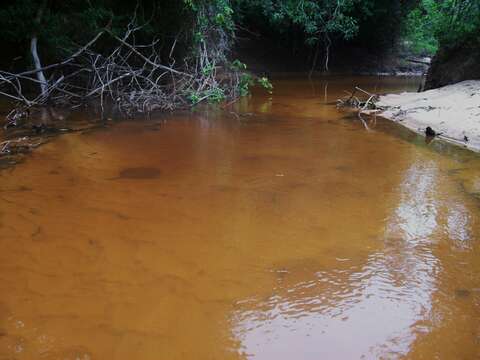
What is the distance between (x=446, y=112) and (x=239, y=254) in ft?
18.9

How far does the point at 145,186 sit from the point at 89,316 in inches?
80.4

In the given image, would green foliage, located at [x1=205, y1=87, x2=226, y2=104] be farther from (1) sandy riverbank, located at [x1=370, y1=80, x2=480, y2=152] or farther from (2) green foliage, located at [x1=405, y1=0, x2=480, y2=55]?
(2) green foliage, located at [x1=405, y1=0, x2=480, y2=55]

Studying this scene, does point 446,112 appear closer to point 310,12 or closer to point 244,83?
point 244,83

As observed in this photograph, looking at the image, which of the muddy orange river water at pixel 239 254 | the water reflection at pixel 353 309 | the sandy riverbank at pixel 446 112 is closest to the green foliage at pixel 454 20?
the sandy riverbank at pixel 446 112

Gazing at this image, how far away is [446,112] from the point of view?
24.3 feet

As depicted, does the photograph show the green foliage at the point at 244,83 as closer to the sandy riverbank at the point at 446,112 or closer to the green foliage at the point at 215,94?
the green foliage at the point at 215,94

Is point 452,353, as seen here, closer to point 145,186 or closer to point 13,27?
point 145,186

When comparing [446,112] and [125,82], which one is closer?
[446,112]

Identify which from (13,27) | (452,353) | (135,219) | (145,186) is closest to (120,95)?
(13,27)

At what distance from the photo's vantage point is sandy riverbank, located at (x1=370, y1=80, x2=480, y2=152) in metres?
6.43

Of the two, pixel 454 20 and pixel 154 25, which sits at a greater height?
pixel 454 20

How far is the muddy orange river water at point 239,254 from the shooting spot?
7.33 feet

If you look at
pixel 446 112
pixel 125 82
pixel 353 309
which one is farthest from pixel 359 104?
pixel 353 309

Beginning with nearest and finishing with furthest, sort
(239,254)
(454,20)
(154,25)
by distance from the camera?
(239,254)
(454,20)
(154,25)
